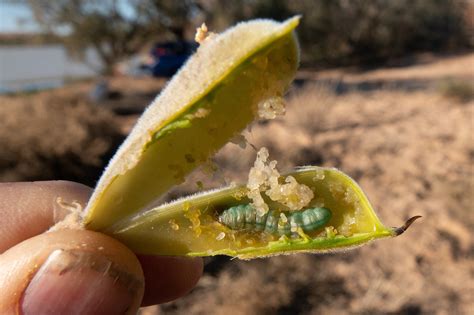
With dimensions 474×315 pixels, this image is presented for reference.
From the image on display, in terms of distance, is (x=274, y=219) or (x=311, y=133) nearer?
(x=274, y=219)

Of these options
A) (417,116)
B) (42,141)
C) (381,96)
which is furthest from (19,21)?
(417,116)

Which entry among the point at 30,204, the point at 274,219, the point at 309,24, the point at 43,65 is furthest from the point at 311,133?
the point at 43,65

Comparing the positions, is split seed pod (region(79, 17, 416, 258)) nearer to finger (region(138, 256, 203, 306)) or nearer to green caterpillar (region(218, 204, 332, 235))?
green caterpillar (region(218, 204, 332, 235))

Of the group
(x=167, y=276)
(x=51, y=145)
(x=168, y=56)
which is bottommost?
(x=168, y=56)

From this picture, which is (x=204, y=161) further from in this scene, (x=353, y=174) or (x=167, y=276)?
(x=353, y=174)

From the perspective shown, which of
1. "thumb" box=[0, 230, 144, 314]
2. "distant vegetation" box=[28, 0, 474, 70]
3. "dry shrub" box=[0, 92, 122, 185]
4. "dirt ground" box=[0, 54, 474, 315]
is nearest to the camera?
"thumb" box=[0, 230, 144, 314]

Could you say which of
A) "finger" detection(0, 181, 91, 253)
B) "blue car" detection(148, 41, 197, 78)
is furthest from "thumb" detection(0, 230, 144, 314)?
"blue car" detection(148, 41, 197, 78)
